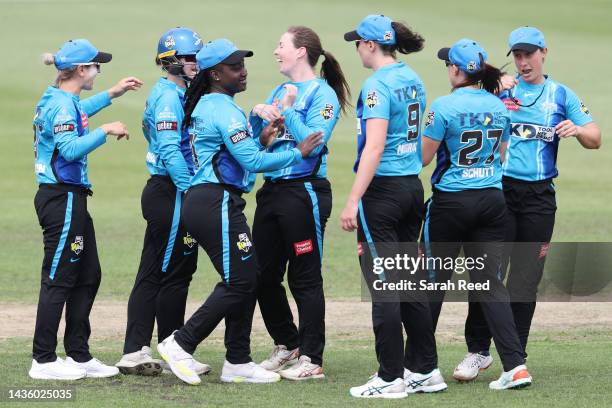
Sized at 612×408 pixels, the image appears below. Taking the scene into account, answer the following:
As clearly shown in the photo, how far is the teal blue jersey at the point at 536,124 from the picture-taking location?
8312 mm

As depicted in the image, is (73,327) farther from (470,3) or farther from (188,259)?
(470,3)

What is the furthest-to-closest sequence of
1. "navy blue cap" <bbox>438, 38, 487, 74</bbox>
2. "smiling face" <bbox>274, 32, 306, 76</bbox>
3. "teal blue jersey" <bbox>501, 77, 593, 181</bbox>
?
"teal blue jersey" <bbox>501, 77, 593, 181</bbox> < "smiling face" <bbox>274, 32, 306, 76</bbox> < "navy blue cap" <bbox>438, 38, 487, 74</bbox>

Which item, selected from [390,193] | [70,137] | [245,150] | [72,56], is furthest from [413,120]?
[72,56]

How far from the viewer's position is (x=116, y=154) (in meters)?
25.0

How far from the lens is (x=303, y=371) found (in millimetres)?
8172

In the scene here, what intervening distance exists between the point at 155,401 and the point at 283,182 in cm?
183

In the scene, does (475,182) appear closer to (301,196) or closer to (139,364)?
(301,196)

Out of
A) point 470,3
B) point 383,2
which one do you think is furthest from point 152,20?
point 470,3

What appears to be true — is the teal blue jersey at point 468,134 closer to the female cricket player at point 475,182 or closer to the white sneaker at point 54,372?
the female cricket player at point 475,182

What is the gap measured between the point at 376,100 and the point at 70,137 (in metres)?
2.15

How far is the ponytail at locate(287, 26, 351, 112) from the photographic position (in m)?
8.23

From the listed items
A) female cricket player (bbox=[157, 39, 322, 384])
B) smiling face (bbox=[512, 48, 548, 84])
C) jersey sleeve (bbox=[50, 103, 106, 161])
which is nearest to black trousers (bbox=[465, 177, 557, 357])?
smiling face (bbox=[512, 48, 548, 84])

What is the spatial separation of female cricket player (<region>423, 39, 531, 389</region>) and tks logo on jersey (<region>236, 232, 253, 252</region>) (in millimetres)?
1253

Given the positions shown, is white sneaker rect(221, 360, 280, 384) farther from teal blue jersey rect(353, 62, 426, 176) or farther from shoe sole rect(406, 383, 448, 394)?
teal blue jersey rect(353, 62, 426, 176)
